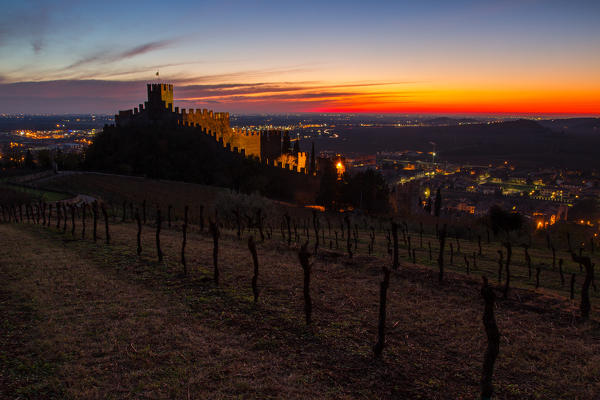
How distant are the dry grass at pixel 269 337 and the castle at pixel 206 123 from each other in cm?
5061

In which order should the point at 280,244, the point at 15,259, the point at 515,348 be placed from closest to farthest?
the point at 515,348
the point at 15,259
the point at 280,244

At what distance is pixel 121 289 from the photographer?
361 inches

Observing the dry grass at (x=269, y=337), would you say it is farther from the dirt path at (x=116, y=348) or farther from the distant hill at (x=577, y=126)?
the distant hill at (x=577, y=126)

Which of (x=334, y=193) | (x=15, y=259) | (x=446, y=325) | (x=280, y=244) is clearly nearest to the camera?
(x=446, y=325)

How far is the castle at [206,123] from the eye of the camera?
64750mm

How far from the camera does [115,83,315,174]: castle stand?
64750 millimetres

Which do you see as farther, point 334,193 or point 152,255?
point 334,193

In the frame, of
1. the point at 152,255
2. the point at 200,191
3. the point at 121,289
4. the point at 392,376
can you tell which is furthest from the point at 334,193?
the point at 392,376

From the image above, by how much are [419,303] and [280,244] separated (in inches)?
297

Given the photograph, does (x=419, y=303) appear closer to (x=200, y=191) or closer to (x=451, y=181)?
(x=200, y=191)

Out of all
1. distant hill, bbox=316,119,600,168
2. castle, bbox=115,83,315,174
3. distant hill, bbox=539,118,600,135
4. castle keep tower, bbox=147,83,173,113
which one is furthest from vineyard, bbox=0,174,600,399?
distant hill, bbox=539,118,600,135

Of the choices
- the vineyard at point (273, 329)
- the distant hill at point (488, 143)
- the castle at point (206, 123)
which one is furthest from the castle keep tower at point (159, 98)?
the distant hill at point (488, 143)

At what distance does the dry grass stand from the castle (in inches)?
1992

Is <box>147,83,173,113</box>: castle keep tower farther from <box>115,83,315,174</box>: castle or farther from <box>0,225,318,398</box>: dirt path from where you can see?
<box>0,225,318,398</box>: dirt path
